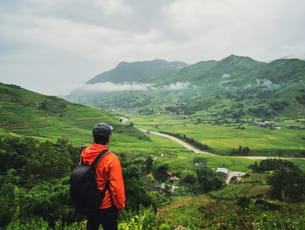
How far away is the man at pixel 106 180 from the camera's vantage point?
8.36m

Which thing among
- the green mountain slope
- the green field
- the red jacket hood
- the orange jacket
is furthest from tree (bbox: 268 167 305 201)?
the green mountain slope

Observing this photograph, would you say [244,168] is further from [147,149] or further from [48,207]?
[48,207]

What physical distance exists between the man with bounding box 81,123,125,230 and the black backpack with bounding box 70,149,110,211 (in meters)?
0.09

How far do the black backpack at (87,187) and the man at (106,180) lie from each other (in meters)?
0.09

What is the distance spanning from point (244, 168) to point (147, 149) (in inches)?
1554

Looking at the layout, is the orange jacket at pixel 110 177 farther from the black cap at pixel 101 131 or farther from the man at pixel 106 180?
the black cap at pixel 101 131

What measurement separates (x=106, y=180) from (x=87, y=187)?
17.1 inches

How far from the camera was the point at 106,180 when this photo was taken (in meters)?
8.42

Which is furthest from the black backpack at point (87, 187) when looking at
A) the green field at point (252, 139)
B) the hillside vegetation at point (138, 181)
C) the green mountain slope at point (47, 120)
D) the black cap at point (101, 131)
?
the green field at point (252, 139)

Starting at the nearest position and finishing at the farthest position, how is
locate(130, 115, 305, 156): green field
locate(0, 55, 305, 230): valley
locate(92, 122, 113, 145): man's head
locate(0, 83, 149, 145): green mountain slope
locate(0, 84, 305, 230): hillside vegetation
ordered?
locate(92, 122, 113, 145): man's head
locate(0, 84, 305, 230): hillside vegetation
locate(0, 55, 305, 230): valley
locate(130, 115, 305, 156): green field
locate(0, 83, 149, 145): green mountain slope

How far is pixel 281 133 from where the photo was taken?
177 m

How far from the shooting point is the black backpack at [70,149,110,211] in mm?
8305

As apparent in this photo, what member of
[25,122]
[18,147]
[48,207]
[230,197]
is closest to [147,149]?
[25,122]

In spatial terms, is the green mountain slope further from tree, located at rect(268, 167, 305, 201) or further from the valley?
tree, located at rect(268, 167, 305, 201)
